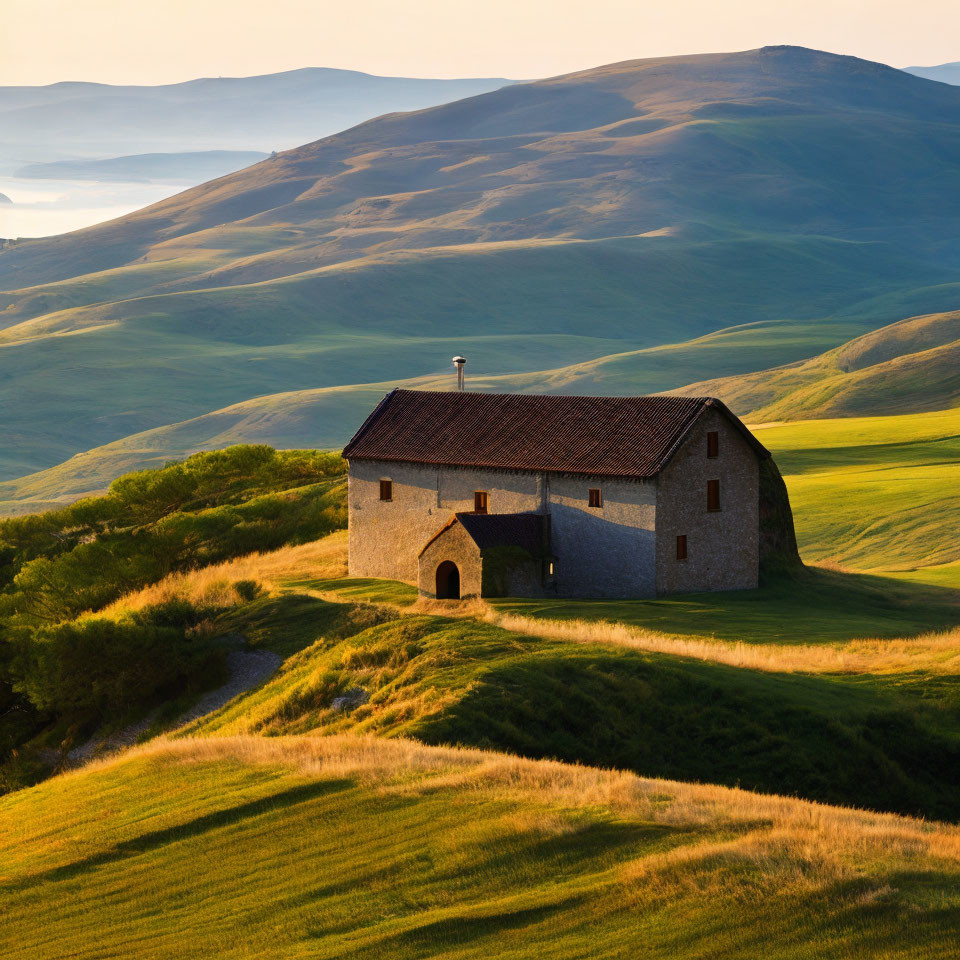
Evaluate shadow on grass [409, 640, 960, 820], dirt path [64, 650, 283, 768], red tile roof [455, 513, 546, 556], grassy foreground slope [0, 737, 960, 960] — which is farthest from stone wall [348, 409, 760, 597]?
grassy foreground slope [0, 737, 960, 960]

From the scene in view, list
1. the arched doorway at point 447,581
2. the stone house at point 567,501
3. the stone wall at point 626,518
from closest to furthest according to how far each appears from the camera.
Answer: the stone house at point 567,501
the stone wall at point 626,518
the arched doorway at point 447,581

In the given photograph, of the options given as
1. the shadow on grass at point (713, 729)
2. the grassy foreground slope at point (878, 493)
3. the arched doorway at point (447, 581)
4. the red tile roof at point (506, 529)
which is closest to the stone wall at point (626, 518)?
the arched doorway at point (447, 581)

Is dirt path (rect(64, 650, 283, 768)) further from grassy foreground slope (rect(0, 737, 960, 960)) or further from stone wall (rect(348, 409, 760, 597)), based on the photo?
grassy foreground slope (rect(0, 737, 960, 960))

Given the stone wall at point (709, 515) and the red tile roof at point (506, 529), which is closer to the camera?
the red tile roof at point (506, 529)

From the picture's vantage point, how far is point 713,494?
2178 inches

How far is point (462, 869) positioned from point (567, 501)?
3415 centimetres

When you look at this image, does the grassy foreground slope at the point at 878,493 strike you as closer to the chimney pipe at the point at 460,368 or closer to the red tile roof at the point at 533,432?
the chimney pipe at the point at 460,368

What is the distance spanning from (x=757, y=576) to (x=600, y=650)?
891 inches

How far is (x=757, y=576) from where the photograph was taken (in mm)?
57844

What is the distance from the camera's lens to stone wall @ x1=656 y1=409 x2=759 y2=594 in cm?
5322

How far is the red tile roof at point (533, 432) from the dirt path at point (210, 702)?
16.0 meters

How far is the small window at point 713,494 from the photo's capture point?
55.1 metres

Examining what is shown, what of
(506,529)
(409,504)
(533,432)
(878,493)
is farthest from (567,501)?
(878,493)

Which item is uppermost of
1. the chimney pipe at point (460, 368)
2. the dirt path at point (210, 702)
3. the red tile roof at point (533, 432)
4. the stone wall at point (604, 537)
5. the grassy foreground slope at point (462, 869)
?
the chimney pipe at point (460, 368)
